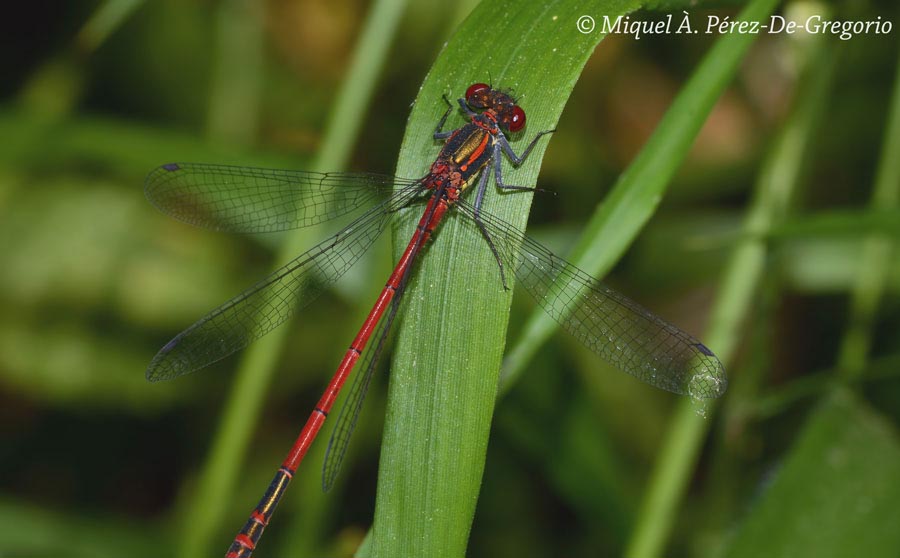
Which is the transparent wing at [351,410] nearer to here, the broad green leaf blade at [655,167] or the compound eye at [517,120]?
the broad green leaf blade at [655,167]

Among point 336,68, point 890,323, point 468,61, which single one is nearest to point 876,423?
point 890,323

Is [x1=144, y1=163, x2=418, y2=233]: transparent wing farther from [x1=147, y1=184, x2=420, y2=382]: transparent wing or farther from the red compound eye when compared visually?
the red compound eye

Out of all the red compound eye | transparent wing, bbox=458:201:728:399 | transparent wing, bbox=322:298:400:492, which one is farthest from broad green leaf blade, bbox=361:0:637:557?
transparent wing, bbox=322:298:400:492

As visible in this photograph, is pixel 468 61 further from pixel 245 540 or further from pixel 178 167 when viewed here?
pixel 245 540

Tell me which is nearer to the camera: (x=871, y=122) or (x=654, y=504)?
(x=654, y=504)

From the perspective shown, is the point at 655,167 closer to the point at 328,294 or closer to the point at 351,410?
the point at 351,410

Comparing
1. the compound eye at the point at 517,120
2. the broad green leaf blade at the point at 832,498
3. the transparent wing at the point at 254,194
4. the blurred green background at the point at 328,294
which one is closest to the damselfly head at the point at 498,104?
the compound eye at the point at 517,120
